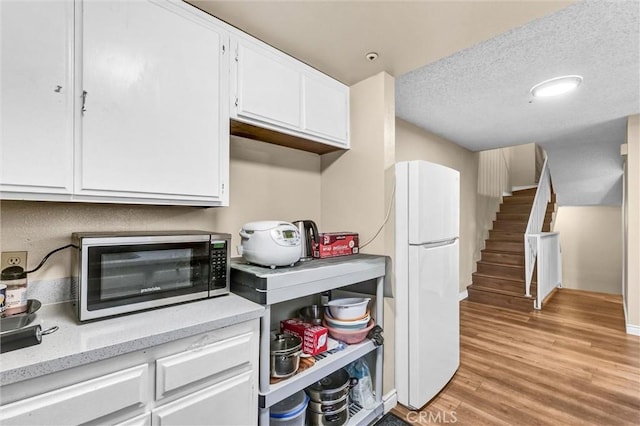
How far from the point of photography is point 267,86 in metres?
1.63

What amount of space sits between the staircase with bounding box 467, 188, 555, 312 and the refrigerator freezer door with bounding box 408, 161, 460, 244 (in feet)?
8.92

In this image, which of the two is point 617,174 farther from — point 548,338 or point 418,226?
point 418,226

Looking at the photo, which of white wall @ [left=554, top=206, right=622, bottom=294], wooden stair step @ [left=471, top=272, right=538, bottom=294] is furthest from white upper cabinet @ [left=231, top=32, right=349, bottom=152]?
white wall @ [left=554, top=206, right=622, bottom=294]

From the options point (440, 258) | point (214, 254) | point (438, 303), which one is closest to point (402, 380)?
point (438, 303)

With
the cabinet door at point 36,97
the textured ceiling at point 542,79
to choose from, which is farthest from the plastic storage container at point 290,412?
the textured ceiling at point 542,79

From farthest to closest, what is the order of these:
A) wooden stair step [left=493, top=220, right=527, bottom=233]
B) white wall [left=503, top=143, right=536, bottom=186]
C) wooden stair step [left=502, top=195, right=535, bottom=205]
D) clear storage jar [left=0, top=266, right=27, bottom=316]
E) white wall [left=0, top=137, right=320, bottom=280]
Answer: white wall [left=503, top=143, right=536, bottom=186], wooden stair step [left=502, top=195, right=535, bottom=205], wooden stair step [left=493, top=220, right=527, bottom=233], white wall [left=0, top=137, right=320, bottom=280], clear storage jar [left=0, top=266, right=27, bottom=316]

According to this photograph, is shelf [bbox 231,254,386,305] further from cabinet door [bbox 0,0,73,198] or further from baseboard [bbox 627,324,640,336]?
baseboard [bbox 627,324,640,336]

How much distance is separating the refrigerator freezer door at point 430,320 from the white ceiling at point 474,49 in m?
1.24

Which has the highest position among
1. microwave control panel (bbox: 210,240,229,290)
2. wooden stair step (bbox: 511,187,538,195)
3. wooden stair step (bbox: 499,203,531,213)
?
wooden stair step (bbox: 511,187,538,195)

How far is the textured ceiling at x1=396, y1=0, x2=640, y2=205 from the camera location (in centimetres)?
170

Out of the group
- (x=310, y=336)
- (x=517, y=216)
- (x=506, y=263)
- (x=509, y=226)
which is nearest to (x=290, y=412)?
(x=310, y=336)

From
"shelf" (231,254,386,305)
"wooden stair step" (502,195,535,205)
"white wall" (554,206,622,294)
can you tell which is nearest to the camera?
"shelf" (231,254,386,305)

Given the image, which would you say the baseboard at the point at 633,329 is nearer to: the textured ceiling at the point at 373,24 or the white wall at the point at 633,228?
the white wall at the point at 633,228

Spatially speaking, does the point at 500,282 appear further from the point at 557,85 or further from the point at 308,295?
the point at 308,295
